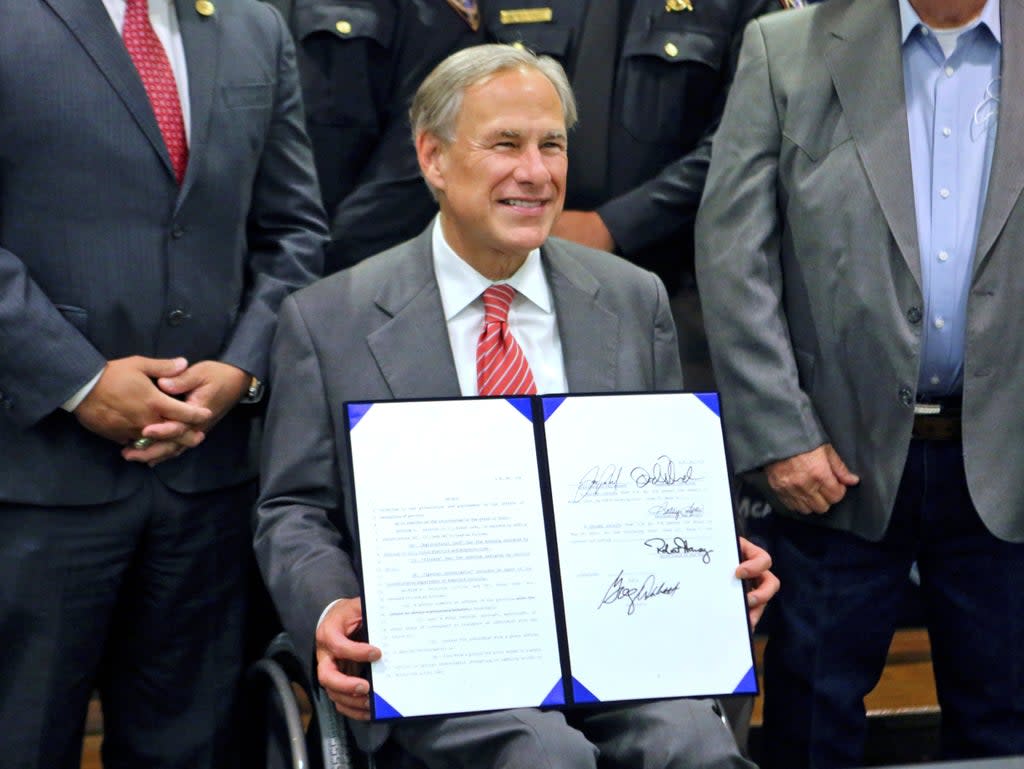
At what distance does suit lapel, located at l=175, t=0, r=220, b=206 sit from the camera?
2.61m

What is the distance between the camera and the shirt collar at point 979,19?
278 centimetres

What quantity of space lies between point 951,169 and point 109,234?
57.0 inches

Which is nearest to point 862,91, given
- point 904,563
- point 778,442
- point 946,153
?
point 946,153

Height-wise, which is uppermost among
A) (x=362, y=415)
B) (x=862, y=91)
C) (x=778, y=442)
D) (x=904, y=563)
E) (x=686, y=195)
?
(x=862, y=91)

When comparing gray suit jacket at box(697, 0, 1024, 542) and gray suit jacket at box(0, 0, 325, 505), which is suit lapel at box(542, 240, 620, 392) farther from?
gray suit jacket at box(0, 0, 325, 505)

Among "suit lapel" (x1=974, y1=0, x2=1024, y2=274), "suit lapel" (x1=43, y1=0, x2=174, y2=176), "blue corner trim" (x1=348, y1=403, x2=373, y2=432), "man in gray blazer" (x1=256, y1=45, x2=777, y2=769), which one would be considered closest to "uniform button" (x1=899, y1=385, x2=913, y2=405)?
"suit lapel" (x1=974, y1=0, x2=1024, y2=274)

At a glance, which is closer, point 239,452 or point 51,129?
point 51,129

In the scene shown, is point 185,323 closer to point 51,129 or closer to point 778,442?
point 51,129

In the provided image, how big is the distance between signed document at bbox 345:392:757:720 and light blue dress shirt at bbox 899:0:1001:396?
67 centimetres

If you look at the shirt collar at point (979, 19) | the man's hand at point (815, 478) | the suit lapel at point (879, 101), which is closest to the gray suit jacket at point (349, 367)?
the man's hand at point (815, 478)

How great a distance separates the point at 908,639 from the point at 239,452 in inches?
89.9

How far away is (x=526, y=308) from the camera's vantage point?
259 cm
